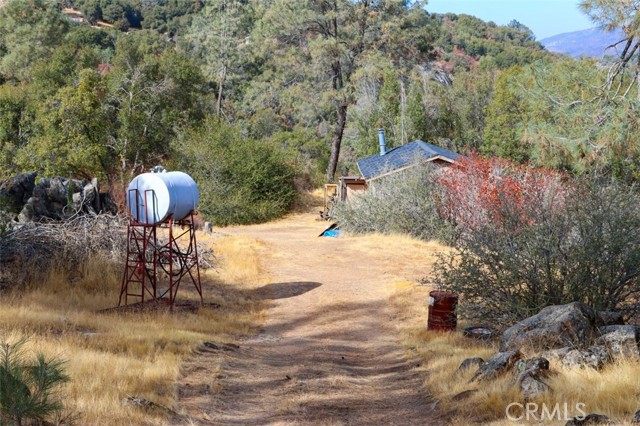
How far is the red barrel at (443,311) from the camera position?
36.9ft

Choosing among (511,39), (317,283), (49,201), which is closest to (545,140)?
(317,283)

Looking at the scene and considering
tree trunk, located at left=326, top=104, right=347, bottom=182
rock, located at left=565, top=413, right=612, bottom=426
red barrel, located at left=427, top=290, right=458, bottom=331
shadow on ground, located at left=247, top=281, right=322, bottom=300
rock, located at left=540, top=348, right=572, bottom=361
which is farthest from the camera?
tree trunk, located at left=326, top=104, right=347, bottom=182

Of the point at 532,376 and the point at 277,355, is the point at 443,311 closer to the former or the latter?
the point at 277,355

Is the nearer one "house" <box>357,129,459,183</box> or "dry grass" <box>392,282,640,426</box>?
"dry grass" <box>392,282,640,426</box>

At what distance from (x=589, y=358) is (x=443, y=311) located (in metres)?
3.99

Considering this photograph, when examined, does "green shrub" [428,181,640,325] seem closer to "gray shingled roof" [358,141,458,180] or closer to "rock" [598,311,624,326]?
"rock" [598,311,624,326]

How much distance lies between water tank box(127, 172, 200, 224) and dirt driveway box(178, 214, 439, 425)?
2.75 meters

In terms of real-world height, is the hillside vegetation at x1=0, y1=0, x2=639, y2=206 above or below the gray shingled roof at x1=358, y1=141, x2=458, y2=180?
above

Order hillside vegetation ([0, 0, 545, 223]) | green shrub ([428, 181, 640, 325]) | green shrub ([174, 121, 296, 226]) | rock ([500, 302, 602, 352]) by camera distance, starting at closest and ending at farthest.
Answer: rock ([500, 302, 602, 352]) → green shrub ([428, 181, 640, 325]) → hillside vegetation ([0, 0, 545, 223]) → green shrub ([174, 121, 296, 226])

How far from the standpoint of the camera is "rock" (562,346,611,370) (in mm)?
7371

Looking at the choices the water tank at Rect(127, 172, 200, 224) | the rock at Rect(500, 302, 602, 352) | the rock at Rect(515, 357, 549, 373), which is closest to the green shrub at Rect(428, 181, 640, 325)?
the rock at Rect(500, 302, 602, 352)

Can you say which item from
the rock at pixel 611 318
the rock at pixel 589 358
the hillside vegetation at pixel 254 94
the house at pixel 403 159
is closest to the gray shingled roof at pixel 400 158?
the house at pixel 403 159

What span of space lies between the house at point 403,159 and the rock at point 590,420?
2194cm

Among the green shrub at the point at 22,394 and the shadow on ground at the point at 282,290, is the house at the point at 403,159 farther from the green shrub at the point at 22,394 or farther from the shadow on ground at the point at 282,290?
the green shrub at the point at 22,394
